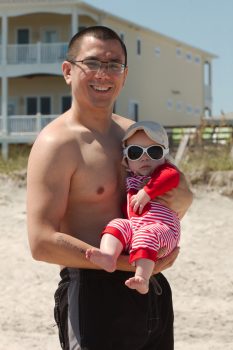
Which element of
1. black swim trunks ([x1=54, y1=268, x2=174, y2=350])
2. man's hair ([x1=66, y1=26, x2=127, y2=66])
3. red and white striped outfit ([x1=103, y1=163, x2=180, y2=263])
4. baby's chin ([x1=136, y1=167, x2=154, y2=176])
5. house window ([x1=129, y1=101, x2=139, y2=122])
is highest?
man's hair ([x1=66, y1=26, x2=127, y2=66])

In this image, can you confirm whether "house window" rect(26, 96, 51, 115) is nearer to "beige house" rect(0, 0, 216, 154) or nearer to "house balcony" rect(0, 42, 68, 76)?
"beige house" rect(0, 0, 216, 154)

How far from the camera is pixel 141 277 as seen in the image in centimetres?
326

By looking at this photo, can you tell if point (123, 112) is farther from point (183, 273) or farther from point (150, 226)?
point (150, 226)

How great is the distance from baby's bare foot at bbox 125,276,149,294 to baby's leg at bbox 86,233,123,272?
0.28 ft

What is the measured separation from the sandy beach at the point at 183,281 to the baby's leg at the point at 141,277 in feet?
15.2

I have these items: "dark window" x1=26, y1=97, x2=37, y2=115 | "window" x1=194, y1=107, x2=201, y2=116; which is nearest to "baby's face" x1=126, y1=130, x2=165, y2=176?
"dark window" x1=26, y1=97, x2=37, y2=115

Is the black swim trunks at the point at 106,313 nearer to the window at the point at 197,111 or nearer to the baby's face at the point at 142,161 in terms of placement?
the baby's face at the point at 142,161

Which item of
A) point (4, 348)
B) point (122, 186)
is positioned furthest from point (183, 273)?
point (122, 186)

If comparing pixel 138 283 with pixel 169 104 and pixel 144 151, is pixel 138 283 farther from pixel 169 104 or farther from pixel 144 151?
pixel 169 104

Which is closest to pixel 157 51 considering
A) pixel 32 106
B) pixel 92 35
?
pixel 32 106

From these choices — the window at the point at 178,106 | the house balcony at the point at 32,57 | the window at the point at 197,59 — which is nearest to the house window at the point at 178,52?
the window at the point at 197,59

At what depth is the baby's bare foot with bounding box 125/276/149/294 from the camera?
3260mm

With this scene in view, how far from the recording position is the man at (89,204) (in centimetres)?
339

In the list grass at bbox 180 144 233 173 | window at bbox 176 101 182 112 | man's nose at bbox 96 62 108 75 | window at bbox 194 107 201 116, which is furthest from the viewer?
window at bbox 194 107 201 116
